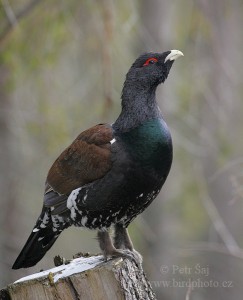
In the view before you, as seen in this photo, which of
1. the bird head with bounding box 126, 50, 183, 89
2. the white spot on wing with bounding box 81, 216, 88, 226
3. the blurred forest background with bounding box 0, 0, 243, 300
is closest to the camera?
the white spot on wing with bounding box 81, 216, 88, 226

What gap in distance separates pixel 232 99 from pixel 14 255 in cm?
462

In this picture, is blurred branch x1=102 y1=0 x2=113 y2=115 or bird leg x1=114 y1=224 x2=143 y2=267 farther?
blurred branch x1=102 y1=0 x2=113 y2=115

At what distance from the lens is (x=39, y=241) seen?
5645 millimetres

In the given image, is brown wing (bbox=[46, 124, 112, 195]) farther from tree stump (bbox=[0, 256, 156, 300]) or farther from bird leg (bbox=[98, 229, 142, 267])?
tree stump (bbox=[0, 256, 156, 300])

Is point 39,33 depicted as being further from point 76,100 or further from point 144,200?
point 144,200

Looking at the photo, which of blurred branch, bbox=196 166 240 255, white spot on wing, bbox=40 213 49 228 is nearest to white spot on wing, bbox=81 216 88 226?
white spot on wing, bbox=40 213 49 228

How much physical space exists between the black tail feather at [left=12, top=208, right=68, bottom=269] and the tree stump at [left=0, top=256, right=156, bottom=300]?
1.26m

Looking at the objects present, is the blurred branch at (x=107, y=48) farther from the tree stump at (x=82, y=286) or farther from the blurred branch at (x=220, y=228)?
the tree stump at (x=82, y=286)

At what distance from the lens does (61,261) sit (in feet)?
15.8

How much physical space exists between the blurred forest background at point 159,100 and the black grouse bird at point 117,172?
2.02 feet

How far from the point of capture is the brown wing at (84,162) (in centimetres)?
512

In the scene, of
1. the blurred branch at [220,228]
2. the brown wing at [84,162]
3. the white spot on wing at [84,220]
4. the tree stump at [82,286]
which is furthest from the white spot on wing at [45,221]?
the blurred branch at [220,228]

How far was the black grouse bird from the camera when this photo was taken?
502 cm

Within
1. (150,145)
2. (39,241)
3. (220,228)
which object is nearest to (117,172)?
(150,145)
